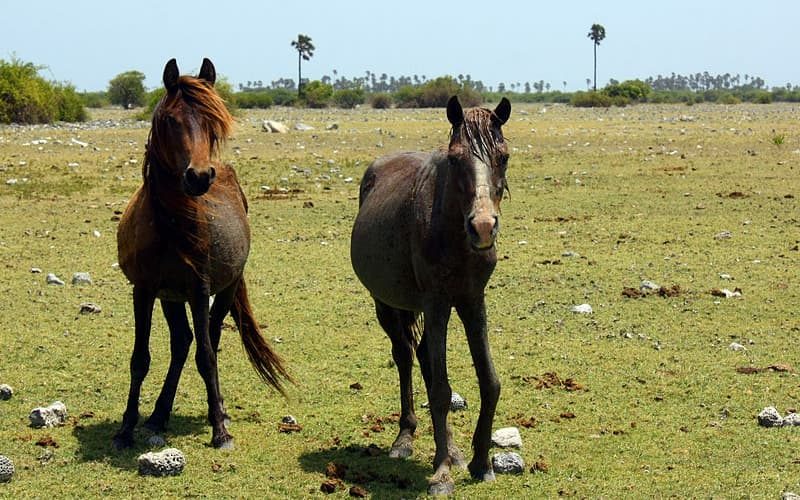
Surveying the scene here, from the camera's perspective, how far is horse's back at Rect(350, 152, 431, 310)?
6.56m

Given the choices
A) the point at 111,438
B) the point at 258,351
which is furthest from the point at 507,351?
the point at 111,438

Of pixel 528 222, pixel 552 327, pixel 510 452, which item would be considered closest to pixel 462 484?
pixel 510 452

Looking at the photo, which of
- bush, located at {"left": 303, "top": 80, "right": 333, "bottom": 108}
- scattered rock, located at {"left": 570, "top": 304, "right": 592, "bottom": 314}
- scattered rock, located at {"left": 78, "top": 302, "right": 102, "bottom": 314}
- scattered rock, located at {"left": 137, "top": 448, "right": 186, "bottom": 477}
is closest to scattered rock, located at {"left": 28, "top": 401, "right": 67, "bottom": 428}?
scattered rock, located at {"left": 137, "top": 448, "right": 186, "bottom": 477}

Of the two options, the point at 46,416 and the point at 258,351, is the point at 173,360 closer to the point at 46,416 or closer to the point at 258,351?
the point at 258,351

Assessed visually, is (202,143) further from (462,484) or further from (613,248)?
(613,248)

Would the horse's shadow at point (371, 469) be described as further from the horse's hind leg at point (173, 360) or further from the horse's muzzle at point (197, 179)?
the horse's muzzle at point (197, 179)

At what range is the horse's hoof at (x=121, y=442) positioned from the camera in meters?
6.96

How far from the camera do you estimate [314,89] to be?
7756 centimetres

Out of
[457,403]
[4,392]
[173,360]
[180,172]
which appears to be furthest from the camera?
[4,392]

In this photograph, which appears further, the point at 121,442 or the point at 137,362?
the point at 137,362

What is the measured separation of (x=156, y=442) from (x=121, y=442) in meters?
0.24

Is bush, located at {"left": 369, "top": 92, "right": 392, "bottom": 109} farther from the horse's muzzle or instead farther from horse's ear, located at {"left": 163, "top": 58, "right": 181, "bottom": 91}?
the horse's muzzle

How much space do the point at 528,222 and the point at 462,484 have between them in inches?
417

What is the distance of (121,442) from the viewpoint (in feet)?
23.0
